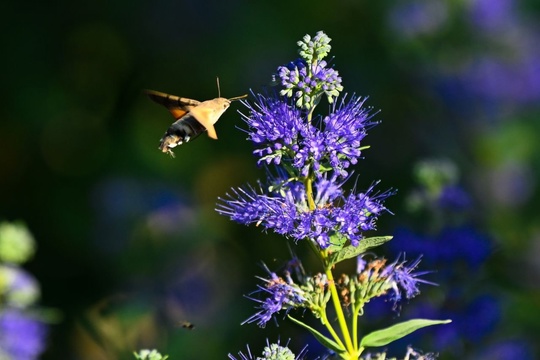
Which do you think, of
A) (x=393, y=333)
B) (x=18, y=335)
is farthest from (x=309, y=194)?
(x=18, y=335)

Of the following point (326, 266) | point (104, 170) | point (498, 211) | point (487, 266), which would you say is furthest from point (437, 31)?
point (326, 266)

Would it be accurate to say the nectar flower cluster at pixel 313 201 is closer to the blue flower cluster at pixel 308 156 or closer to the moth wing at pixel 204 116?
the blue flower cluster at pixel 308 156

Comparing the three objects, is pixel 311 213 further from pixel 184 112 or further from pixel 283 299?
pixel 184 112

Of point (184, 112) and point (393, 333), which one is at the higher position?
point (184, 112)

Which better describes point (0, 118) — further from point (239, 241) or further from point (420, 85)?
point (420, 85)

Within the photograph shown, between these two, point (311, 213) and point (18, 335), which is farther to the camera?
point (18, 335)

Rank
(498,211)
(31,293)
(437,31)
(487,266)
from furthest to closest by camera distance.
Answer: (437,31), (498,211), (487,266), (31,293)
